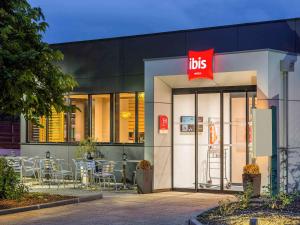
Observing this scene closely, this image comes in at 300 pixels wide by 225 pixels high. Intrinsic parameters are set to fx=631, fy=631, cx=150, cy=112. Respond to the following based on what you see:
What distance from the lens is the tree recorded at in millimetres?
15146

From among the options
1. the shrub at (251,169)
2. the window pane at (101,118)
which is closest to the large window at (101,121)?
the window pane at (101,118)

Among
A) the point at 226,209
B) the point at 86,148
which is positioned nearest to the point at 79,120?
the point at 86,148

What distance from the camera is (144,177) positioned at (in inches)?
739

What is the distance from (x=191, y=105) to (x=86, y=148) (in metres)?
4.49

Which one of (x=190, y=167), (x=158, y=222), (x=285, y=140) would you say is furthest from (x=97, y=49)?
(x=158, y=222)

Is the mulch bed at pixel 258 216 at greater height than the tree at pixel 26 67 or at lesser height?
lesser

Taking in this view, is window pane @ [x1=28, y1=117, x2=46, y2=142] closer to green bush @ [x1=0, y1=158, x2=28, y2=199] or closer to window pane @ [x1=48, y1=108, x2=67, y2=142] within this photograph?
window pane @ [x1=48, y1=108, x2=67, y2=142]

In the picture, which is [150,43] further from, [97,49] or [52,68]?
[52,68]

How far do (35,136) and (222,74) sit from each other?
9.82 meters

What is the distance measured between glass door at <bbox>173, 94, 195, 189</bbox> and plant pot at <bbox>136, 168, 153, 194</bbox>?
124 centimetres

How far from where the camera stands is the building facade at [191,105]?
17500 millimetres

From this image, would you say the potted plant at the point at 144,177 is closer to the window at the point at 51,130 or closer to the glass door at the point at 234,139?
the glass door at the point at 234,139

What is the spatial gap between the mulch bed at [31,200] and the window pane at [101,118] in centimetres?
627

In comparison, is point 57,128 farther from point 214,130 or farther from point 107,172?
point 214,130
